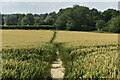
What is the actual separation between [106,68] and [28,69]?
3659 mm

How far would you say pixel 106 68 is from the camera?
10812mm

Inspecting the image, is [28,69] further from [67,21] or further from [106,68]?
[67,21]

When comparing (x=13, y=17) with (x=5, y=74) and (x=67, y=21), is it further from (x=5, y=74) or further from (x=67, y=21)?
(x=5, y=74)

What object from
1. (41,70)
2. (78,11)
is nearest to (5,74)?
(41,70)

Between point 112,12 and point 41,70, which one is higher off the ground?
point 112,12

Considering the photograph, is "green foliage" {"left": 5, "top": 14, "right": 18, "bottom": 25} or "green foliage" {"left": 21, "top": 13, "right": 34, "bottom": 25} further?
"green foliage" {"left": 5, "top": 14, "right": 18, "bottom": 25}

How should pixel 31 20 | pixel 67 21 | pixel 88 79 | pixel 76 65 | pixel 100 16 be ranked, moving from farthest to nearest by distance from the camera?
pixel 31 20
pixel 100 16
pixel 67 21
pixel 76 65
pixel 88 79

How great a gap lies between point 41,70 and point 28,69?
0.78m

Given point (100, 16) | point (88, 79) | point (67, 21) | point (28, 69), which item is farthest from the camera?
point (100, 16)

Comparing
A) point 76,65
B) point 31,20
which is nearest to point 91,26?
point 31,20

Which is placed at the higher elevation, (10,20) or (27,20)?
(10,20)

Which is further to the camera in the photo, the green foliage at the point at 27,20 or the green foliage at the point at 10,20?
the green foliage at the point at 10,20

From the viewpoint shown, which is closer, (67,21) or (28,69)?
(28,69)

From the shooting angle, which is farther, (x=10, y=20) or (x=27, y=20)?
(x=10, y=20)
